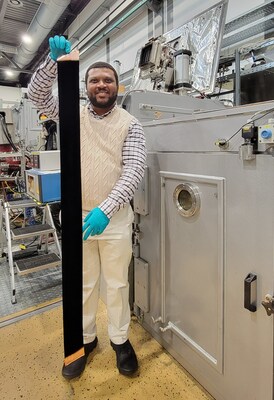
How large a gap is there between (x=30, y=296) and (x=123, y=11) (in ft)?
11.4

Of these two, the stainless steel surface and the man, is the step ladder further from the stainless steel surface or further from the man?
the stainless steel surface

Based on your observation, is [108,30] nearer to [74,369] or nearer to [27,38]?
[27,38]

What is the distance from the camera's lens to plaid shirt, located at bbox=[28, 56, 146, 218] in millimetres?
1282

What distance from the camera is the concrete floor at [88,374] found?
138 cm

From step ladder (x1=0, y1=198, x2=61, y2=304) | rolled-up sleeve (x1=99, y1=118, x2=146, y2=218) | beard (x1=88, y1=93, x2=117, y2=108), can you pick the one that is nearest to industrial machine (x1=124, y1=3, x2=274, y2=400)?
rolled-up sleeve (x1=99, y1=118, x2=146, y2=218)

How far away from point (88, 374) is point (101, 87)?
1583 millimetres

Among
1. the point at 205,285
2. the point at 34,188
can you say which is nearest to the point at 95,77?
the point at 205,285

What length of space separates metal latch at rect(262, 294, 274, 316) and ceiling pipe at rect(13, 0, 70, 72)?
3.90 m

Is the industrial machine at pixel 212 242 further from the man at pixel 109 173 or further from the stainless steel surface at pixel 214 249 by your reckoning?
the man at pixel 109 173

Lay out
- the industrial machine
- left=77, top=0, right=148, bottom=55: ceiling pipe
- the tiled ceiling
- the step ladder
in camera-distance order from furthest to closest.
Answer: the tiled ceiling → left=77, top=0, right=148, bottom=55: ceiling pipe → the step ladder → the industrial machine

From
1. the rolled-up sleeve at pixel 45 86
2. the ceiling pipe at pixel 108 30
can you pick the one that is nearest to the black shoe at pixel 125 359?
the rolled-up sleeve at pixel 45 86

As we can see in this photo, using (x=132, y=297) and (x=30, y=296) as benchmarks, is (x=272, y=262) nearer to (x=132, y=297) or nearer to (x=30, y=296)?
(x=132, y=297)

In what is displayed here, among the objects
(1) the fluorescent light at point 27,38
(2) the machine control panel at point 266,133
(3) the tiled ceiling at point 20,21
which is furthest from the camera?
(1) the fluorescent light at point 27,38

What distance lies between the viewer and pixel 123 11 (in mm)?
3354
